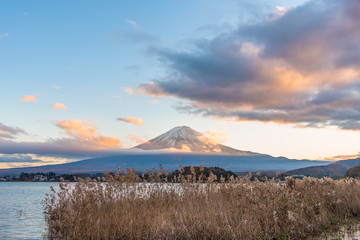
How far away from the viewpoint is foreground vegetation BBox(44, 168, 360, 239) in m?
8.13

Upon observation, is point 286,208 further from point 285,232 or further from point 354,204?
point 354,204

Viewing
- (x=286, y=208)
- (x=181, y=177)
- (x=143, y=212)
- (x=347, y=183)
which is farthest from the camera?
(x=347, y=183)

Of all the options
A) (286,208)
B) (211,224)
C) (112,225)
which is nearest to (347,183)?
(286,208)

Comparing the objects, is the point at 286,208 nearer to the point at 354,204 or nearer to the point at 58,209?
the point at 354,204

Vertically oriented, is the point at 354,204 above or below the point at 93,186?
below

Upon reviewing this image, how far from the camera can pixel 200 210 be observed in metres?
9.98

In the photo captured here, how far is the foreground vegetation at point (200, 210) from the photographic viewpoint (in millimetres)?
8133

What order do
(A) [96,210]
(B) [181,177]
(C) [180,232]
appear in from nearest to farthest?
(C) [180,232] < (A) [96,210] < (B) [181,177]

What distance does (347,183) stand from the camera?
14781 millimetres

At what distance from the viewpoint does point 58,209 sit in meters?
11.9

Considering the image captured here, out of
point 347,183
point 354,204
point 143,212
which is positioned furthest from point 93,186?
point 347,183

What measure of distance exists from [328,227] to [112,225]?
6327 mm

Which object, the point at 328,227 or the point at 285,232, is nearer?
the point at 285,232

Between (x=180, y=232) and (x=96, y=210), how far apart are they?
13.3 ft
